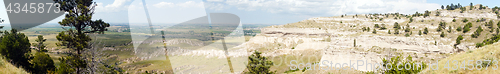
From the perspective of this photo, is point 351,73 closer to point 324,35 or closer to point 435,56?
point 435,56

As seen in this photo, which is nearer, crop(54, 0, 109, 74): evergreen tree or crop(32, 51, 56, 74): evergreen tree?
crop(54, 0, 109, 74): evergreen tree

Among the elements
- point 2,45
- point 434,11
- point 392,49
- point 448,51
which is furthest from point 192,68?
point 434,11

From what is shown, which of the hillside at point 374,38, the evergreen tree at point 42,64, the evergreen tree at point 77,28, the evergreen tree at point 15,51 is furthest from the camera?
the hillside at point 374,38

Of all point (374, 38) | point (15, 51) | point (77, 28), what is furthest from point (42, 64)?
point (374, 38)

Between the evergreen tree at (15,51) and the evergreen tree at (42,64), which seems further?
the evergreen tree at (15,51)

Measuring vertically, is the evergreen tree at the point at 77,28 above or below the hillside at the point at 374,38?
above

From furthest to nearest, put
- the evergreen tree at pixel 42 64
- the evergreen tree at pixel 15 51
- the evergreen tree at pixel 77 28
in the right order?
the evergreen tree at pixel 15 51 → the evergreen tree at pixel 42 64 → the evergreen tree at pixel 77 28

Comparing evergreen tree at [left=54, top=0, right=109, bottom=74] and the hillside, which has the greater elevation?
evergreen tree at [left=54, top=0, right=109, bottom=74]

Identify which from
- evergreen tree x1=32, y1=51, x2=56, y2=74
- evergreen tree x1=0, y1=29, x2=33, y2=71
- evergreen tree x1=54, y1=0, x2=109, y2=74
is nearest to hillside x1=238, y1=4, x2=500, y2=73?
evergreen tree x1=54, y1=0, x2=109, y2=74

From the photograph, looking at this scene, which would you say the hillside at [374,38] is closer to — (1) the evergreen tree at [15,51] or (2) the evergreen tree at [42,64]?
(2) the evergreen tree at [42,64]

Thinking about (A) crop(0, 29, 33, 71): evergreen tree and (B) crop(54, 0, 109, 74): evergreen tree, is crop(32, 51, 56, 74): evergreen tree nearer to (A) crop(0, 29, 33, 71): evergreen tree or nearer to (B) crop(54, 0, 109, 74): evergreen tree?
(A) crop(0, 29, 33, 71): evergreen tree

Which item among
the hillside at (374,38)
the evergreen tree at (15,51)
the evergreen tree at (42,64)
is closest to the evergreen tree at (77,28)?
the evergreen tree at (42,64)
